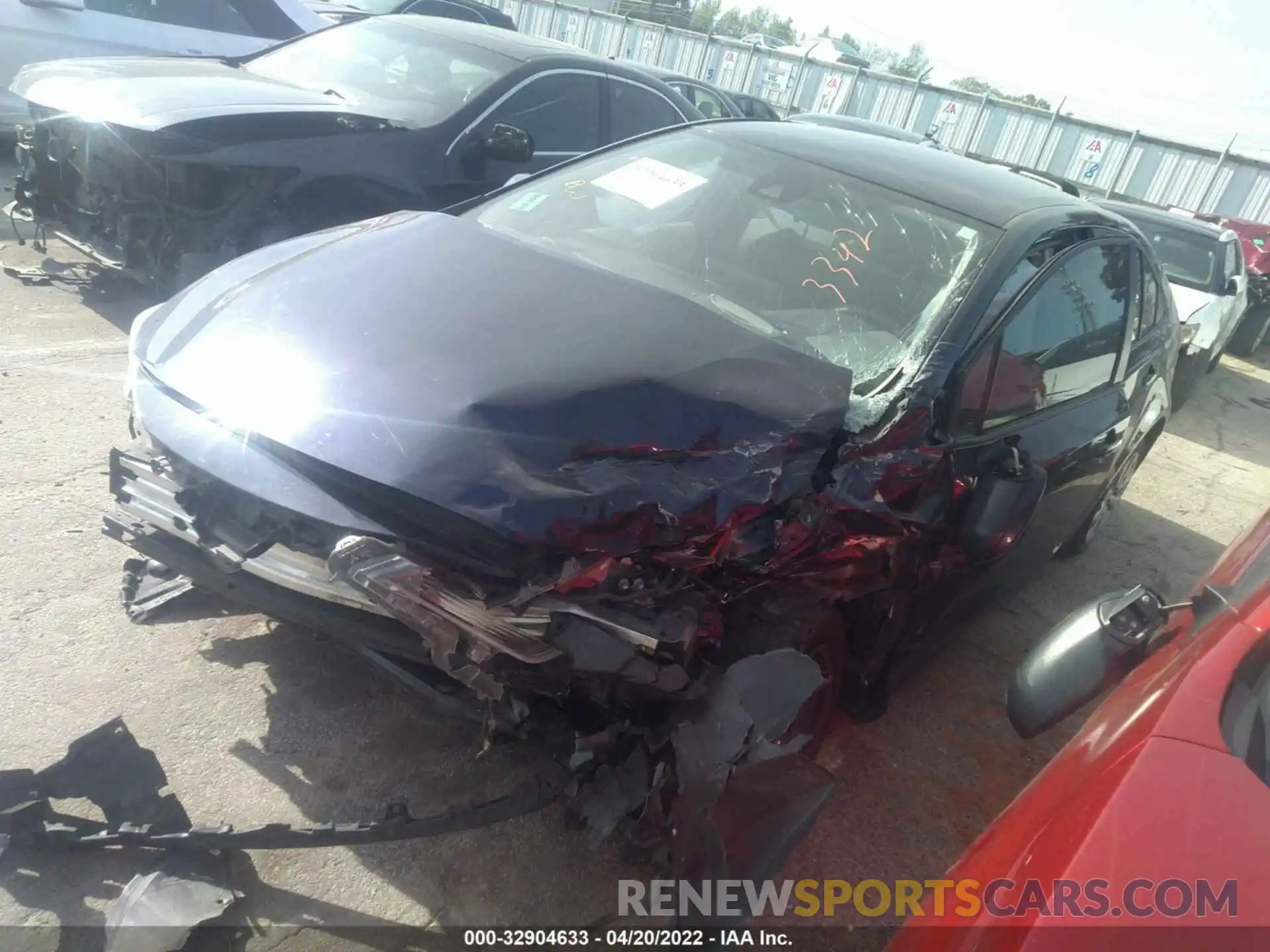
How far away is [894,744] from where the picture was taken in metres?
3.10

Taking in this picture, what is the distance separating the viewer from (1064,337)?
10.3ft

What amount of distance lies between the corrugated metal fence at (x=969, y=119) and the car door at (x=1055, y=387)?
16.0m

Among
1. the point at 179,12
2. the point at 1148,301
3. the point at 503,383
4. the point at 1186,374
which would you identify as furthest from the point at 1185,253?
the point at 179,12

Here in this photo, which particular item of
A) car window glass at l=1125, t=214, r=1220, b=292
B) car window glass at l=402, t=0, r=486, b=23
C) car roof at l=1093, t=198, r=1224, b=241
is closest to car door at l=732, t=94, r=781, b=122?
car window glass at l=402, t=0, r=486, b=23

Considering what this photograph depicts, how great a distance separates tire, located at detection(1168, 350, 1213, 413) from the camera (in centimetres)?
739

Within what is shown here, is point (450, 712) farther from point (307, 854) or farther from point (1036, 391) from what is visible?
point (1036, 391)

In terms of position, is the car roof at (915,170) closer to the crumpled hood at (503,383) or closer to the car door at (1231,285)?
→ the crumpled hood at (503,383)

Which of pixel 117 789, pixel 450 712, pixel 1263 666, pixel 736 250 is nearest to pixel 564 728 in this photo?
pixel 450 712

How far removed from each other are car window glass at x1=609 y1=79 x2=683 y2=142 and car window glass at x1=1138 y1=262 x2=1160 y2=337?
3.21m

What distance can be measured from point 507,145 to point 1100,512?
12.5ft

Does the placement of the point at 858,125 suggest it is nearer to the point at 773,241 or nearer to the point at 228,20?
the point at 228,20

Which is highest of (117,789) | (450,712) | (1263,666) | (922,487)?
(1263,666)

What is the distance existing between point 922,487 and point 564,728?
3.90ft

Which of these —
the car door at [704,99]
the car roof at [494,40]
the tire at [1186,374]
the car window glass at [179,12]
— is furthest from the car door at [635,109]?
the tire at [1186,374]
